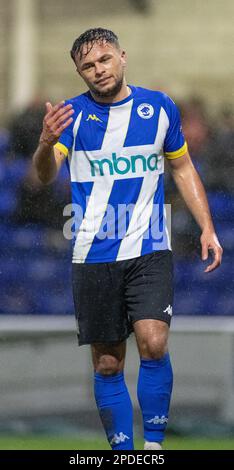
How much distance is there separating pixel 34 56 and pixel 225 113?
3.86 metres

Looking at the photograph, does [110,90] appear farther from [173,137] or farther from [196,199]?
[196,199]

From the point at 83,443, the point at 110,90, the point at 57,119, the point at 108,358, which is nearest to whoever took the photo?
the point at 57,119

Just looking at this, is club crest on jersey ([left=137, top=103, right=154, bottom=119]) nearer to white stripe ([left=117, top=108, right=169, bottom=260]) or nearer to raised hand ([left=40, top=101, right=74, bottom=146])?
white stripe ([left=117, top=108, right=169, bottom=260])

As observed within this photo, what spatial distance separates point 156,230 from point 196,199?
24 cm

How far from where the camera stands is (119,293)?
247 inches

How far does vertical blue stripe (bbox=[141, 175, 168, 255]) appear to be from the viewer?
20.5ft

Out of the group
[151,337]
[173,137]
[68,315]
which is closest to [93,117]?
[173,137]

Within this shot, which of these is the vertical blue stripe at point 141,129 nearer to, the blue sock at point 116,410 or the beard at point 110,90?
the beard at point 110,90

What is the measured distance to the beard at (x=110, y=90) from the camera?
6.20m

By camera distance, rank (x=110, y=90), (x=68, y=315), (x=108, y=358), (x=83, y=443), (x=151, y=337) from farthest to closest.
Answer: (x=68, y=315)
(x=83, y=443)
(x=108, y=358)
(x=110, y=90)
(x=151, y=337)

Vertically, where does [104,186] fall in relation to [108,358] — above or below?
above

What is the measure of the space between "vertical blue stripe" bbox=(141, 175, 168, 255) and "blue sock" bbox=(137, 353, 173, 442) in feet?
1.59

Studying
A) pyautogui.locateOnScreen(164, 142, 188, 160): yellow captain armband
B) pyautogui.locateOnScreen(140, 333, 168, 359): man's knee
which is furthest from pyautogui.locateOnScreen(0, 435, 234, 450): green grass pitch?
pyautogui.locateOnScreen(164, 142, 188, 160): yellow captain armband
